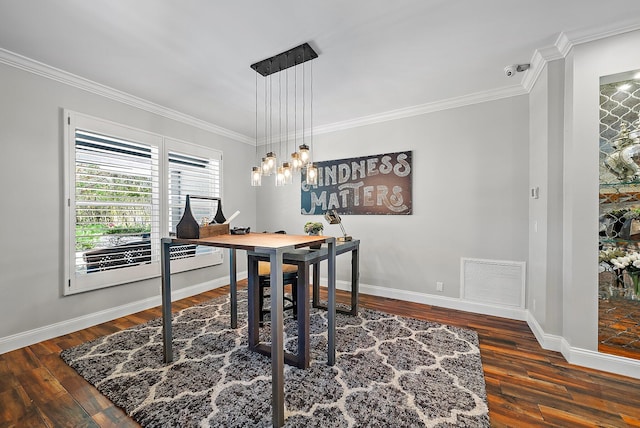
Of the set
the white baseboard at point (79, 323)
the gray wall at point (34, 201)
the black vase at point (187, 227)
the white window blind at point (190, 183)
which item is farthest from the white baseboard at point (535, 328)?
the gray wall at point (34, 201)

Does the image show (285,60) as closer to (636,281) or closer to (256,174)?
(256,174)

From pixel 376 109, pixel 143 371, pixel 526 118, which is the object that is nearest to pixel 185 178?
pixel 143 371

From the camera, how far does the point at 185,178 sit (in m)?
3.91

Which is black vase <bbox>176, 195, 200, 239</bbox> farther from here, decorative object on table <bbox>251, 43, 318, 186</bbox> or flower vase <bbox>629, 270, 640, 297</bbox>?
flower vase <bbox>629, 270, 640, 297</bbox>

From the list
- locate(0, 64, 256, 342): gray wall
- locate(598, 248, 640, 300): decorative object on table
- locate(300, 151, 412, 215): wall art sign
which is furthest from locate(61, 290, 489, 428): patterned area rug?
locate(300, 151, 412, 215): wall art sign

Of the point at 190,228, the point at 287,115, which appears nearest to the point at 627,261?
the point at 190,228

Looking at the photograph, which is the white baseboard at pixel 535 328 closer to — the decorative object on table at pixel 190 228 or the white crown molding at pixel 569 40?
the white crown molding at pixel 569 40

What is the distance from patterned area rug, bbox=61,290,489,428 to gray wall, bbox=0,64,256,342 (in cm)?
60

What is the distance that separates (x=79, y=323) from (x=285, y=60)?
3.39 m

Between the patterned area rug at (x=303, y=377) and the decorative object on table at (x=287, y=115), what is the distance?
155 cm

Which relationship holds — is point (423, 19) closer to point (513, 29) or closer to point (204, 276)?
point (513, 29)

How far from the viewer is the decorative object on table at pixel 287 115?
7.81 feet

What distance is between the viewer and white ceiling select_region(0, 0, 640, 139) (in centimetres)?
184

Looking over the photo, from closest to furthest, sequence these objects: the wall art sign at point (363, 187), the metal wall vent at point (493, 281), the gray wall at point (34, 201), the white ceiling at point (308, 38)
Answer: the white ceiling at point (308, 38) < the gray wall at point (34, 201) < the metal wall vent at point (493, 281) < the wall art sign at point (363, 187)
